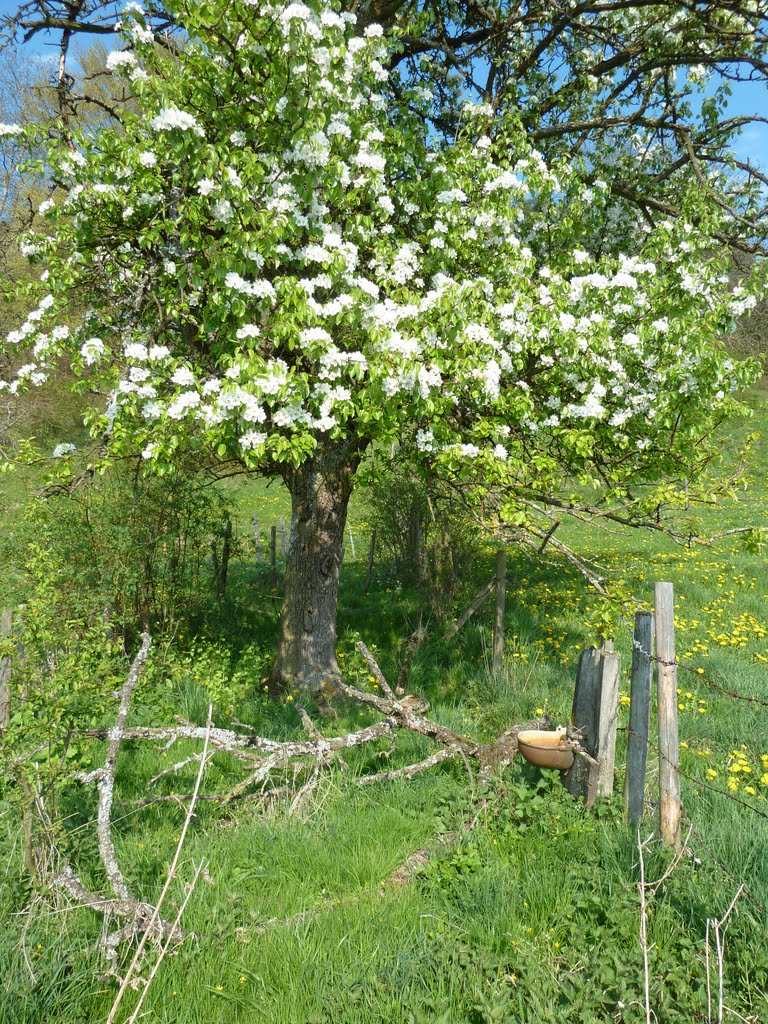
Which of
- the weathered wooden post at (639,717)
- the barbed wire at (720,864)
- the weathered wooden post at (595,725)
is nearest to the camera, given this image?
the barbed wire at (720,864)

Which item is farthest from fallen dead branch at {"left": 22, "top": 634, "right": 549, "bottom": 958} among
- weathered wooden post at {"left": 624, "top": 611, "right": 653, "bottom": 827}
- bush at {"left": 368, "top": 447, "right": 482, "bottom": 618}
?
bush at {"left": 368, "top": 447, "right": 482, "bottom": 618}

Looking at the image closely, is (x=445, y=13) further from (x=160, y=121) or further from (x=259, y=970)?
(x=259, y=970)

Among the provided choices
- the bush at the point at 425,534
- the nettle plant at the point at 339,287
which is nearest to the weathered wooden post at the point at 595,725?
the nettle plant at the point at 339,287

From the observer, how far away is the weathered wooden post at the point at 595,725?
4.48 m

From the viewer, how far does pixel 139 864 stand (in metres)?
3.95

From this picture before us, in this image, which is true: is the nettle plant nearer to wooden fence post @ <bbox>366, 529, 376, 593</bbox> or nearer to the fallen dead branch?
the fallen dead branch

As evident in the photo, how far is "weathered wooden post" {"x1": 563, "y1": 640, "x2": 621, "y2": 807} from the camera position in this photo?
448 cm

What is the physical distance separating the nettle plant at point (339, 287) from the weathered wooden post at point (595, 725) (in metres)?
1.40

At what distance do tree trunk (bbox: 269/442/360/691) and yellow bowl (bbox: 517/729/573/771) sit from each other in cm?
333

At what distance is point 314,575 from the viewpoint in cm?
775

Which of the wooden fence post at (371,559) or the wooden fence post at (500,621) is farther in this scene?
the wooden fence post at (371,559)

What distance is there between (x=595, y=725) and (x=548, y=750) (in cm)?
37

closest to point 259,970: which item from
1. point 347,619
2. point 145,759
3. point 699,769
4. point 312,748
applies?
point 312,748

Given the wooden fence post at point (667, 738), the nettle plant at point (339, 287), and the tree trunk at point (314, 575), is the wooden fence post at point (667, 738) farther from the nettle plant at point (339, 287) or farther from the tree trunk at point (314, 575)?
the tree trunk at point (314, 575)
